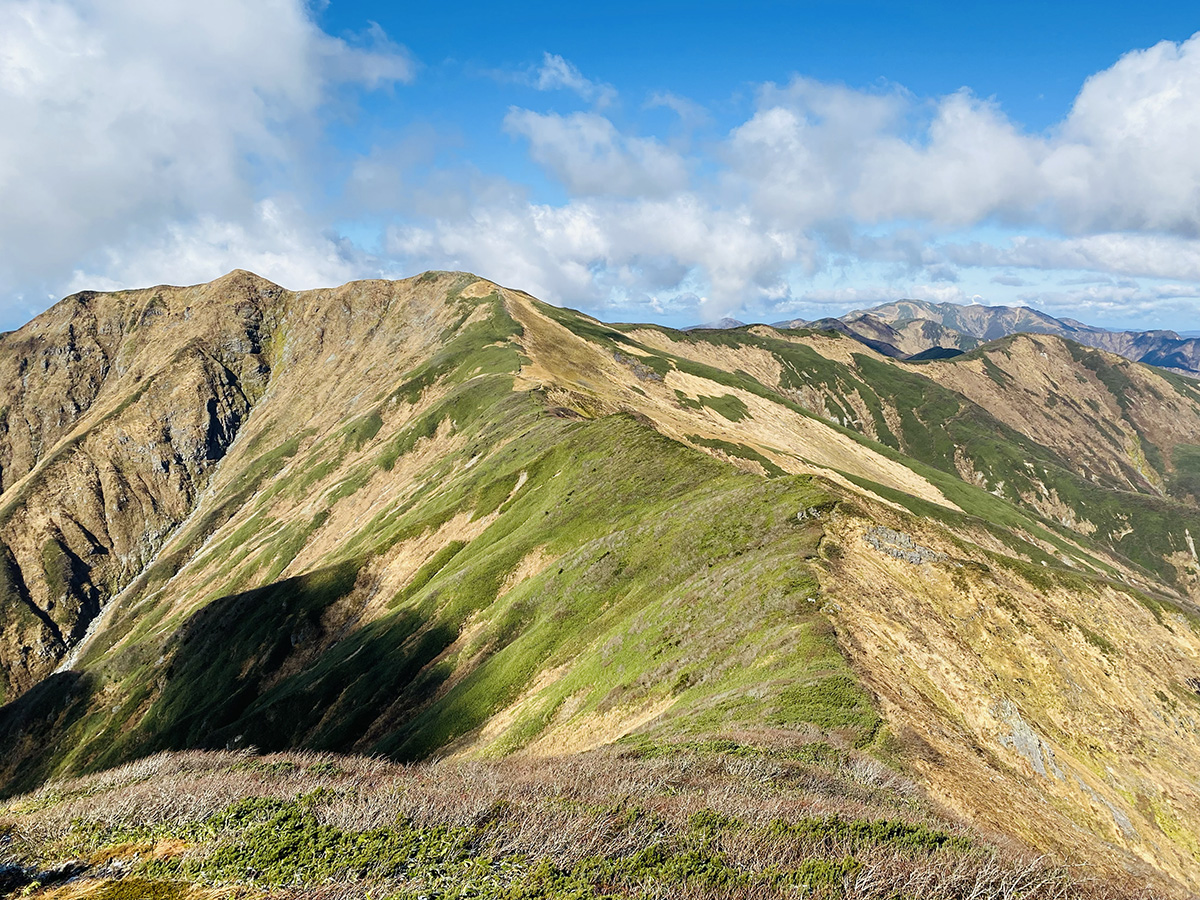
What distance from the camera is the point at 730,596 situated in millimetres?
45906

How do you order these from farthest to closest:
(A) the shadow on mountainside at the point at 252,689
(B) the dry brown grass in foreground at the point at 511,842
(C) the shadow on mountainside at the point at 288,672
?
(A) the shadow on mountainside at the point at 252,689 < (C) the shadow on mountainside at the point at 288,672 < (B) the dry brown grass in foreground at the point at 511,842

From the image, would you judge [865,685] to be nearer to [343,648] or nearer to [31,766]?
[343,648]

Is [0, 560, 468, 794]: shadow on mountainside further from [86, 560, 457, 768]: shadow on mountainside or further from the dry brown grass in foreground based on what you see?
the dry brown grass in foreground

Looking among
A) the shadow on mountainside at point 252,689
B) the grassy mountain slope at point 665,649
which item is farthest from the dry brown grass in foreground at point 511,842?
the shadow on mountainside at point 252,689

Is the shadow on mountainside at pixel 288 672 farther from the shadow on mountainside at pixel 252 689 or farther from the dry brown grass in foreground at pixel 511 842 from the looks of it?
the dry brown grass in foreground at pixel 511 842

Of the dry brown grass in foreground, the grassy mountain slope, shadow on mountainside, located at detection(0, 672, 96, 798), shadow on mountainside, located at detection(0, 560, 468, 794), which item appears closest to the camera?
the dry brown grass in foreground

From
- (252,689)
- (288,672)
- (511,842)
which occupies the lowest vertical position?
(252,689)

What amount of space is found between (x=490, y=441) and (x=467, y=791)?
3906 inches

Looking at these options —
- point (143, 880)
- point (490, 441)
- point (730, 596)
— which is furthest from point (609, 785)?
point (490, 441)

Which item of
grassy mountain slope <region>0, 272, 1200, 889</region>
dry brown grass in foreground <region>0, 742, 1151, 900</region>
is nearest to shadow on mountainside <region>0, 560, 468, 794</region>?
grassy mountain slope <region>0, 272, 1200, 889</region>

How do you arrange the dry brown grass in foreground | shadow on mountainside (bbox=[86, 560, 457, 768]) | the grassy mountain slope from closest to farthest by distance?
1. the dry brown grass in foreground
2. the grassy mountain slope
3. shadow on mountainside (bbox=[86, 560, 457, 768])

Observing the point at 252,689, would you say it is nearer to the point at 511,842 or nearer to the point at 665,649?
the point at 665,649

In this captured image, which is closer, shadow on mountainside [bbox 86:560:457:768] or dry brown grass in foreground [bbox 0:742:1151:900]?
dry brown grass in foreground [bbox 0:742:1151:900]

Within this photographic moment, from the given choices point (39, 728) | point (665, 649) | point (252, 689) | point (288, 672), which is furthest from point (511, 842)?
point (39, 728)
